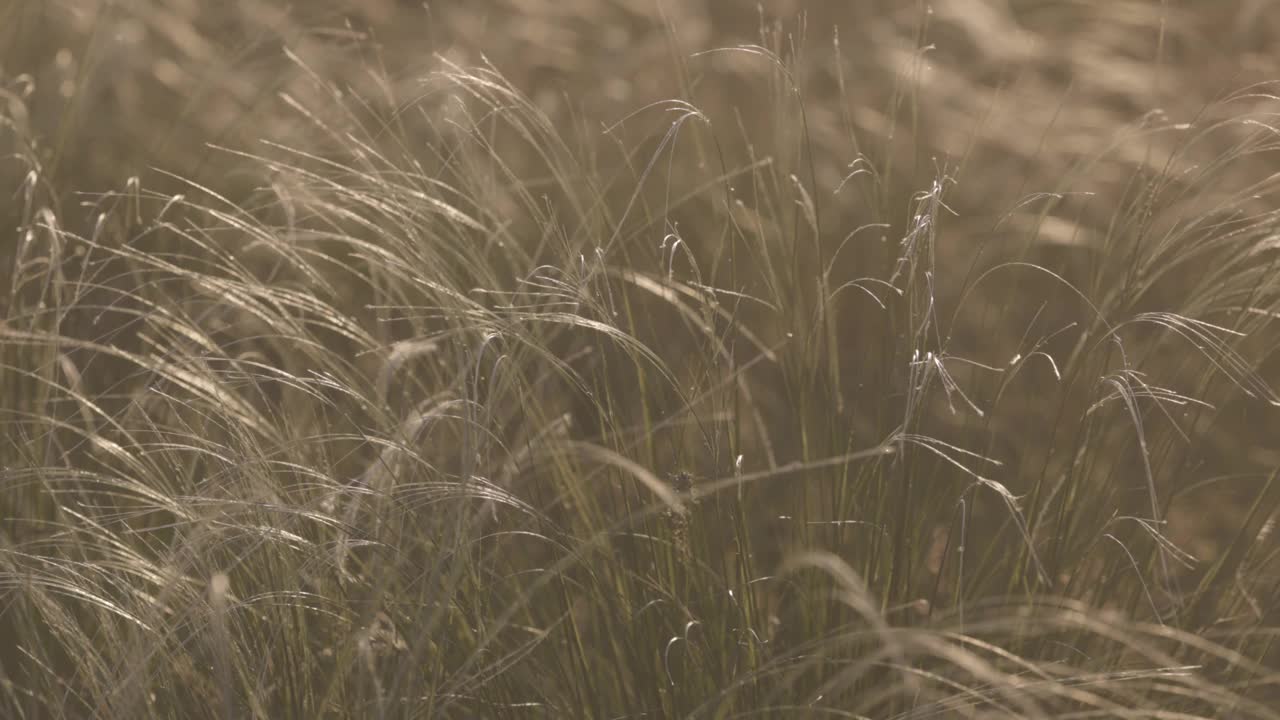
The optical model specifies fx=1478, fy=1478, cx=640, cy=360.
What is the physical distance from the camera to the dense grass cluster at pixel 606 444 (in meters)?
1.36

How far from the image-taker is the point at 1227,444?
7.22 ft

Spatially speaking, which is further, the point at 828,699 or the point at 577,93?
the point at 577,93

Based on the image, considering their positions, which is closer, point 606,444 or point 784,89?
point 606,444

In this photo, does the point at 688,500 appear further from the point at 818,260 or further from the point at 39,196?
the point at 39,196

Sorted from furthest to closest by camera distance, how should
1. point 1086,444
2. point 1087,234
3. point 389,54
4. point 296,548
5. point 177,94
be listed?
point 389,54 < point 177,94 < point 1087,234 < point 1086,444 < point 296,548

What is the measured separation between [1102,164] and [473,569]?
5.65ft

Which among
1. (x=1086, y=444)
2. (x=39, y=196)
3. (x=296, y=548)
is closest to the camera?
(x=296, y=548)

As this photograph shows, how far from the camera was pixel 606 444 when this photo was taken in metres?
1.53

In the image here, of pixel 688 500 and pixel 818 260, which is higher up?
pixel 818 260

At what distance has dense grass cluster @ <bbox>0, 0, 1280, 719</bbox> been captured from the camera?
4.45 ft

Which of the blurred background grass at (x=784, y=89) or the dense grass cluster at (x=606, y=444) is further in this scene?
the blurred background grass at (x=784, y=89)

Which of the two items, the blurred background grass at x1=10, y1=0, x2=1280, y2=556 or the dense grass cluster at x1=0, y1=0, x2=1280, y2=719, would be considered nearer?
the dense grass cluster at x1=0, y1=0, x2=1280, y2=719

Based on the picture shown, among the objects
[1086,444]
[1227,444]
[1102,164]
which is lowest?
[1227,444]

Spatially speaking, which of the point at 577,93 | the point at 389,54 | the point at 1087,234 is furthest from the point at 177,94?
the point at 1087,234
